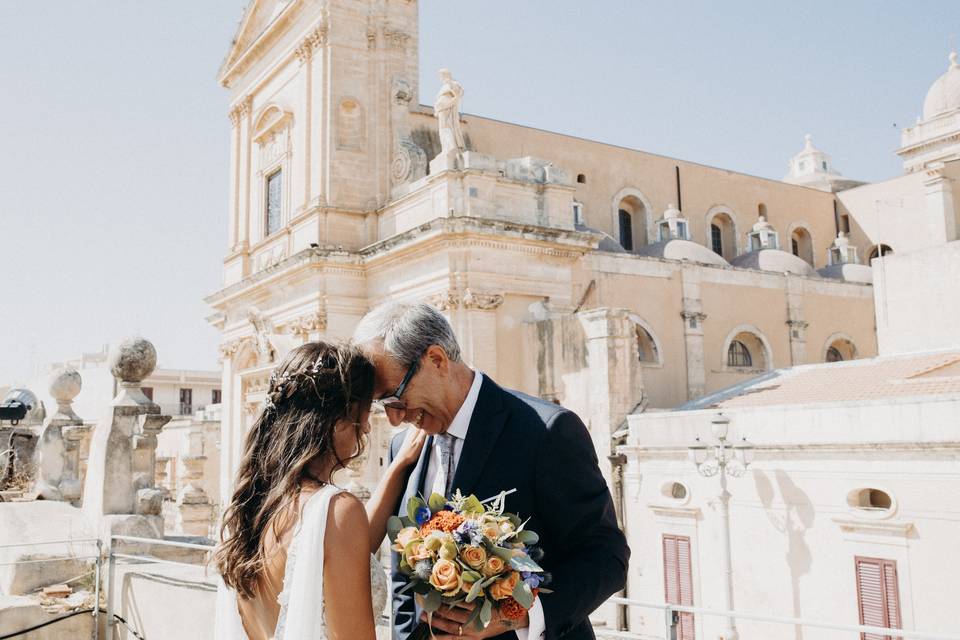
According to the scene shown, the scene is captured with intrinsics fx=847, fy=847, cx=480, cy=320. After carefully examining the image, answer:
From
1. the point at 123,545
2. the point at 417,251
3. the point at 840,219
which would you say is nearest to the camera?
the point at 123,545

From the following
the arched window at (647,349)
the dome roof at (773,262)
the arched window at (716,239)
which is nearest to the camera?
the arched window at (647,349)

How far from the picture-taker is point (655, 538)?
1505 centimetres

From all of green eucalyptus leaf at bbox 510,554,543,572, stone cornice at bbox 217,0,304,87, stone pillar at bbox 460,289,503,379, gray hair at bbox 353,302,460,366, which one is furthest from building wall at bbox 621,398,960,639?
stone cornice at bbox 217,0,304,87

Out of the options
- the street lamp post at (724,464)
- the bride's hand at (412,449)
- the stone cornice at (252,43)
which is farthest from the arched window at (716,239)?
the bride's hand at (412,449)

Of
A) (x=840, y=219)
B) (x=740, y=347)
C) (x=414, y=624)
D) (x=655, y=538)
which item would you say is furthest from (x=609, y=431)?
(x=840, y=219)

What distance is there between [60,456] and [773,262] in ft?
66.1

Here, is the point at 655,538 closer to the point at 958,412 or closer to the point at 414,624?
the point at 958,412

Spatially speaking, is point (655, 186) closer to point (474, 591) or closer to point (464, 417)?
point (464, 417)

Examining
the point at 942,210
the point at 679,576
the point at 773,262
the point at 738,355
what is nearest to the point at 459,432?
the point at 679,576

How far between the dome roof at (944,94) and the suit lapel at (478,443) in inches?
1481

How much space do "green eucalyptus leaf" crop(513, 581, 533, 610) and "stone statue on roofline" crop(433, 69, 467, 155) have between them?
51.5ft

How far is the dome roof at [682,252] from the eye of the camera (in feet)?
72.1

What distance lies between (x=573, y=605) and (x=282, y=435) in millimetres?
912

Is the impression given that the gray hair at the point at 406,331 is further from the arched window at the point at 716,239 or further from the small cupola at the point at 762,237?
Result: the arched window at the point at 716,239
